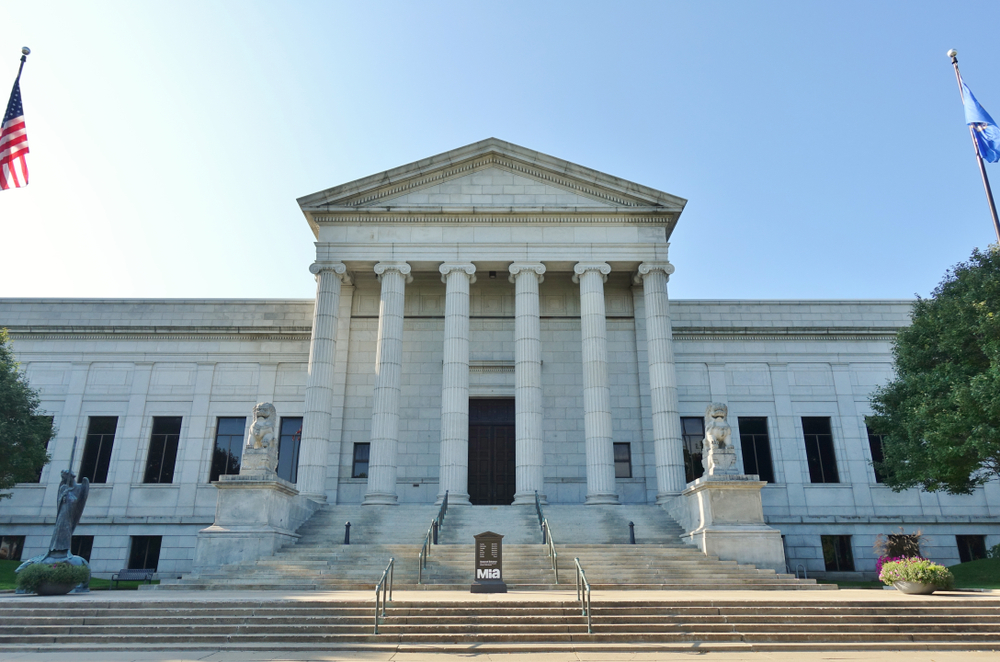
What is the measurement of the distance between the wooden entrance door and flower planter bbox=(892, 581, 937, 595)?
16004 mm

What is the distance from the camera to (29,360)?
1283 inches

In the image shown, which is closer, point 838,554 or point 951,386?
point 951,386

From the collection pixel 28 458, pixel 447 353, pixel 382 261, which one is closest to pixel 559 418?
pixel 447 353

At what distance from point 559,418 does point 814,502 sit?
38.5 ft

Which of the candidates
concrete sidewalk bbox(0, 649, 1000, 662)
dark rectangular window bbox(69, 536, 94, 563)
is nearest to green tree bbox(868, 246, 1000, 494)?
concrete sidewalk bbox(0, 649, 1000, 662)

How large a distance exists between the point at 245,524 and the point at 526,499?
993 cm

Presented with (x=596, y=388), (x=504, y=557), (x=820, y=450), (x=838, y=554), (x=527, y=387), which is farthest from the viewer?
(x=820, y=450)

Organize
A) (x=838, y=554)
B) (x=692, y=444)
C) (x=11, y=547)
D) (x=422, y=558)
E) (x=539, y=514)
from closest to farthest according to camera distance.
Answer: (x=422, y=558) → (x=539, y=514) → (x=11, y=547) → (x=838, y=554) → (x=692, y=444)

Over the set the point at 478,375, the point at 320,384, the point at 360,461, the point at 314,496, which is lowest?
the point at 314,496

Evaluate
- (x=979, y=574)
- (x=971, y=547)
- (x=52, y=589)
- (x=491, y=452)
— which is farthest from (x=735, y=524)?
(x=52, y=589)

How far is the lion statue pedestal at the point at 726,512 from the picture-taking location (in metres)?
20.7

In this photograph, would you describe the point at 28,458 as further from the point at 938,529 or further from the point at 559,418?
the point at 938,529

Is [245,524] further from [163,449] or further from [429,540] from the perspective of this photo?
[163,449]

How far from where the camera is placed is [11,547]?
30031mm
